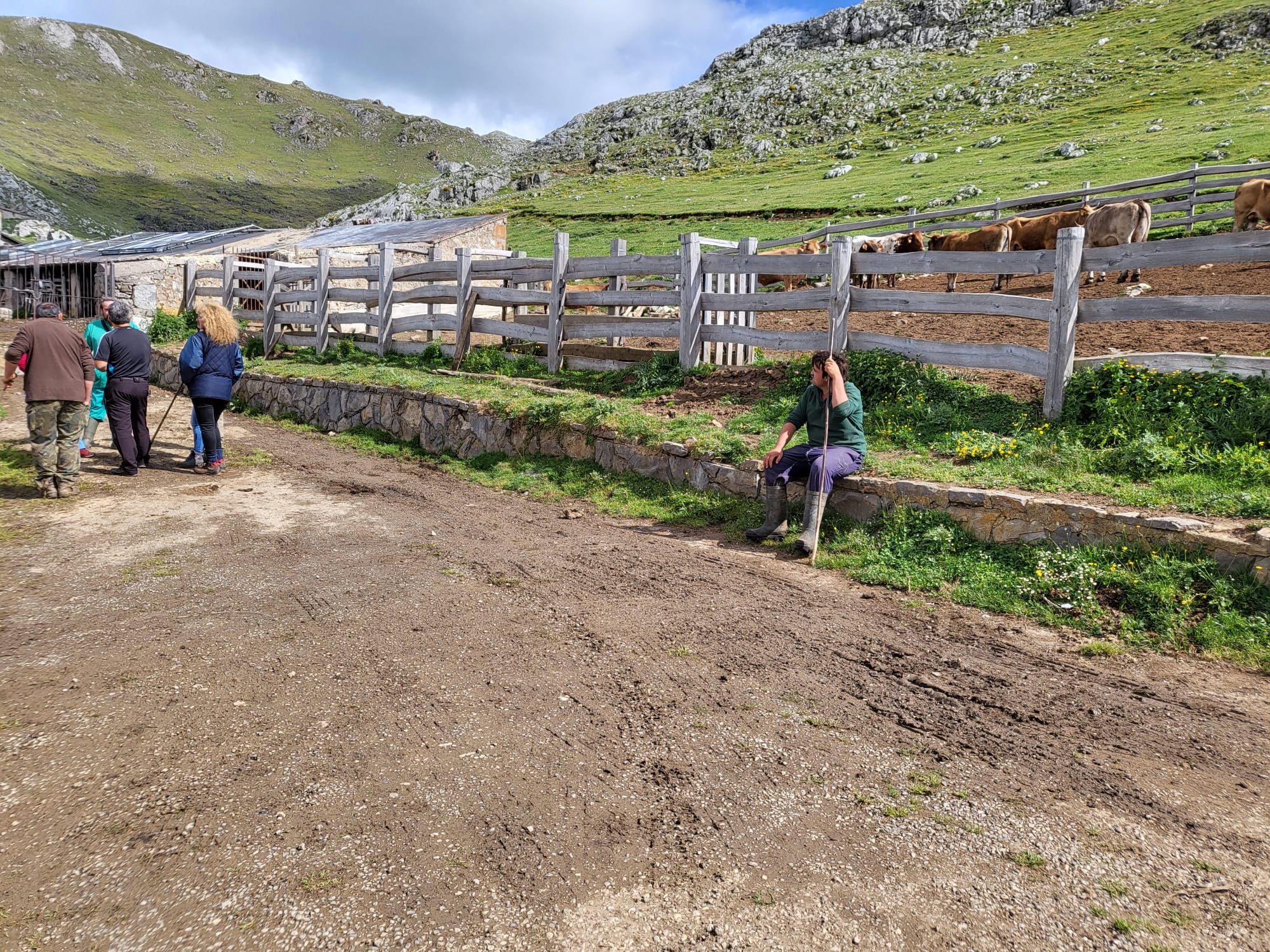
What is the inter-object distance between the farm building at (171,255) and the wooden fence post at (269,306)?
6.60 meters

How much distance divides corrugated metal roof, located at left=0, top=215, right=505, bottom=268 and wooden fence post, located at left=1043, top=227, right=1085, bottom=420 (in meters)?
22.4

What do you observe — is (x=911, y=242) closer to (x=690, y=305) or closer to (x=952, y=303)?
(x=690, y=305)

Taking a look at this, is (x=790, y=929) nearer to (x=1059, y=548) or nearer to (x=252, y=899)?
(x=252, y=899)

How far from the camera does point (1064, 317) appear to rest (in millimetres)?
7223

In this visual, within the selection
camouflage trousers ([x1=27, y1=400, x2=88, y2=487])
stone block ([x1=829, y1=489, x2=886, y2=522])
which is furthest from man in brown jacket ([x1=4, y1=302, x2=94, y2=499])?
stone block ([x1=829, y1=489, x2=886, y2=522])

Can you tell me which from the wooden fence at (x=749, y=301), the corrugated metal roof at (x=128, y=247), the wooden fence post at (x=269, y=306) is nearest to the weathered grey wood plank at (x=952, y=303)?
the wooden fence at (x=749, y=301)

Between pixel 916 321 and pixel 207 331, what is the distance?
9.25m

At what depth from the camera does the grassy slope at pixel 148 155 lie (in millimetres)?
107500

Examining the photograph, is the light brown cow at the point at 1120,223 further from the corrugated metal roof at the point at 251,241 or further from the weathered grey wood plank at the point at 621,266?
the corrugated metal roof at the point at 251,241

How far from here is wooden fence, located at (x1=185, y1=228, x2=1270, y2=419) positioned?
682 centimetres

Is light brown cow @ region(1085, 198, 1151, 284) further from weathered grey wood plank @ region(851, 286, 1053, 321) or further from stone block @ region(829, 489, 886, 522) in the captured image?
stone block @ region(829, 489, 886, 522)

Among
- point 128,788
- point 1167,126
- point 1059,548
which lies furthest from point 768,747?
point 1167,126

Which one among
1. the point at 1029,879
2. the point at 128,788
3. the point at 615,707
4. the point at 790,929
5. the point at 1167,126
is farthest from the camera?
the point at 1167,126

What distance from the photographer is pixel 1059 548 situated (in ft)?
18.2
